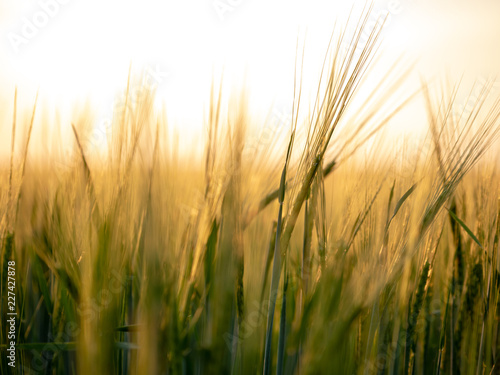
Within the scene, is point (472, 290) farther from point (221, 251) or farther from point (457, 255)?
point (221, 251)

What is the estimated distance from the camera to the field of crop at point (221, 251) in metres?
Result: 0.45

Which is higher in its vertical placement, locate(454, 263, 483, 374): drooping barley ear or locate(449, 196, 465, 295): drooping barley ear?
locate(449, 196, 465, 295): drooping barley ear

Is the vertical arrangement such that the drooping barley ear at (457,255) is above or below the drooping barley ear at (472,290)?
above

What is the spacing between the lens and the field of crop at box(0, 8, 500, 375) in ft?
1.48

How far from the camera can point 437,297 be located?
3.01 feet

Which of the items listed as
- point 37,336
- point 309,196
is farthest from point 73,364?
point 309,196

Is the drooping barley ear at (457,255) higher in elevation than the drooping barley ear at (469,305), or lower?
higher

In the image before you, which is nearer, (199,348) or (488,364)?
(199,348)

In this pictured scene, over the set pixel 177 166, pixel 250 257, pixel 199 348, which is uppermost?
pixel 177 166

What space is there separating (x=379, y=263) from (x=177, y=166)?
30 centimetres

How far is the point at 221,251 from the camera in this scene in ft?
1.53

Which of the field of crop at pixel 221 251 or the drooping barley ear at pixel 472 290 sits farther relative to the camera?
the drooping barley ear at pixel 472 290

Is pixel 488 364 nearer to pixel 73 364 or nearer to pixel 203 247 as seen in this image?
pixel 203 247

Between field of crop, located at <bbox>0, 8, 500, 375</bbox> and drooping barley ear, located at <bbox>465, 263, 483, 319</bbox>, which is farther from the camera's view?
drooping barley ear, located at <bbox>465, 263, 483, 319</bbox>
